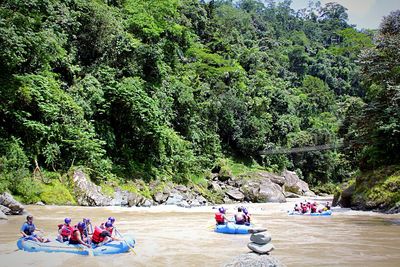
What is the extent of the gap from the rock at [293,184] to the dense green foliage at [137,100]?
70.9 inches

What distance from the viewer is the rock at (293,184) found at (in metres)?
39.7

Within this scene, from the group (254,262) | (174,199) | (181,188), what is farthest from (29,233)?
(181,188)

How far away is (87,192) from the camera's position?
19.6 meters

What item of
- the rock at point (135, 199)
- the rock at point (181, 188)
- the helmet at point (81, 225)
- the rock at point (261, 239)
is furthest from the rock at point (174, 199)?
the rock at point (261, 239)

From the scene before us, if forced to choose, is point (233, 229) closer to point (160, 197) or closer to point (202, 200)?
point (160, 197)

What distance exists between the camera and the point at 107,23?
26.1m

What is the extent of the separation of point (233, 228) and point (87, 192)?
30.8ft

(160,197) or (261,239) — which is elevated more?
(261,239)

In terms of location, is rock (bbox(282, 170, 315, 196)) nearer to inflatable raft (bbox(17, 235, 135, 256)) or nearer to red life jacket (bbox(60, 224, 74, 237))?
inflatable raft (bbox(17, 235, 135, 256))

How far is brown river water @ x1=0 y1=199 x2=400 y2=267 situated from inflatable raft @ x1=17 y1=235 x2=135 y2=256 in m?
0.17

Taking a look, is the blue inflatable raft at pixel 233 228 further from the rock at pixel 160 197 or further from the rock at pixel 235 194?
the rock at pixel 235 194

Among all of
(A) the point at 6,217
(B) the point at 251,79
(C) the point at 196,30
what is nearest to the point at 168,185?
(A) the point at 6,217

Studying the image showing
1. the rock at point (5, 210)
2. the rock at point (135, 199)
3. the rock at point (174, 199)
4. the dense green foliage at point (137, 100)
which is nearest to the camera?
the rock at point (5, 210)

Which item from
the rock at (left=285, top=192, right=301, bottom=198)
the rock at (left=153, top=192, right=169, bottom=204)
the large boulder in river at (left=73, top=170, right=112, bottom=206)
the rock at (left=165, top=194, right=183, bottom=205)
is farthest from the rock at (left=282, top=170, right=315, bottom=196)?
the large boulder in river at (left=73, top=170, right=112, bottom=206)
